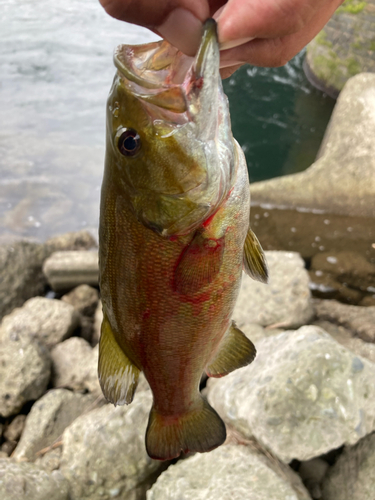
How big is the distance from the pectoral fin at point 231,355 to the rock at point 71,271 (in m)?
3.67

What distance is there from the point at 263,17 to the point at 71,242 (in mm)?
5510

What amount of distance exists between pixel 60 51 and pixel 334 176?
14165 millimetres

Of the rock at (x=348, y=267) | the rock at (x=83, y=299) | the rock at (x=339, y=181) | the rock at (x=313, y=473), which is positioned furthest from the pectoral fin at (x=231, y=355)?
the rock at (x=339, y=181)

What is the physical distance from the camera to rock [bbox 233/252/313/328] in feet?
12.3

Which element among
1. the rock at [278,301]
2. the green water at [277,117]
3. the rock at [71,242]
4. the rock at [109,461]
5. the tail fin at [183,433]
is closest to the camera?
the tail fin at [183,433]

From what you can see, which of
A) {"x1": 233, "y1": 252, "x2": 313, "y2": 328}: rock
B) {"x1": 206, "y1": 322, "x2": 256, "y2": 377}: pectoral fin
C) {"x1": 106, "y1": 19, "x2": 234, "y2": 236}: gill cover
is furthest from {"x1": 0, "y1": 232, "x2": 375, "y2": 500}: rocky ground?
{"x1": 106, "y1": 19, "x2": 234, "y2": 236}: gill cover

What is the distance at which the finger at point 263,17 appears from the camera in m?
1.19

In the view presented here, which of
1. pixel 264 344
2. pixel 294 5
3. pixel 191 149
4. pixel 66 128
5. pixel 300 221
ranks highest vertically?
pixel 294 5

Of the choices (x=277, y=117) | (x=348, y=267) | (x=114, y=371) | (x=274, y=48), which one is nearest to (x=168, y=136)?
(x=274, y=48)

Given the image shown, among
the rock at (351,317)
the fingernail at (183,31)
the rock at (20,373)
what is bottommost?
the rock at (20,373)

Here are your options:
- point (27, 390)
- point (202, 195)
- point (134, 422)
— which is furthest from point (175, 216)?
point (27, 390)

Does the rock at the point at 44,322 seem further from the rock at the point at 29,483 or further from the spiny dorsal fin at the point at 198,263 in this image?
the spiny dorsal fin at the point at 198,263

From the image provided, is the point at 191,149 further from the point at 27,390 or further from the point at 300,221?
the point at 300,221

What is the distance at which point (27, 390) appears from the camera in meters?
3.38
